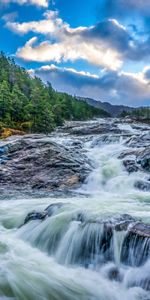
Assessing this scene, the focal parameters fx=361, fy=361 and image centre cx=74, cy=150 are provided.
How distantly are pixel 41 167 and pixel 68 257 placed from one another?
12.0m

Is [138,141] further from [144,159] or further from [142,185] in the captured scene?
[142,185]

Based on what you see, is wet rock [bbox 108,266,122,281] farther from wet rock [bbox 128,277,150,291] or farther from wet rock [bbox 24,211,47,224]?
wet rock [bbox 24,211,47,224]

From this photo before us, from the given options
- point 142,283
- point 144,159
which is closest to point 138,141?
point 144,159

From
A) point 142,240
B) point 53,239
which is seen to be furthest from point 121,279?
point 53,239

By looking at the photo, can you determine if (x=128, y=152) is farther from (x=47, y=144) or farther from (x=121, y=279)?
(x=121, y=279)

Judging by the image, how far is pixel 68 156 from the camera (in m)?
23.0

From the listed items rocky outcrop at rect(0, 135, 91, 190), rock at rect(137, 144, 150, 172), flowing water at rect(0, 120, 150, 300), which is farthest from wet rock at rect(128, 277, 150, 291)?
rock at rect(137, 144, 150, 172)

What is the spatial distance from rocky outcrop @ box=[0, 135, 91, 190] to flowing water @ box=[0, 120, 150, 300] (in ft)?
16.4

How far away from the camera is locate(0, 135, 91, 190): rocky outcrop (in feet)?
64.7

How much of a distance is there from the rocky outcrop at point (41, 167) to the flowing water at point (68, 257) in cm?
499

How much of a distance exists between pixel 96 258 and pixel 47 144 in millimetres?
16428

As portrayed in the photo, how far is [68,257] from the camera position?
978cm

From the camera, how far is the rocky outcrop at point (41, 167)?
777 inches

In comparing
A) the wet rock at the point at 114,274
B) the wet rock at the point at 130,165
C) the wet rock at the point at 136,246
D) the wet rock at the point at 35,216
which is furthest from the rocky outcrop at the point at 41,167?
the wet rock at the point at 114,274
